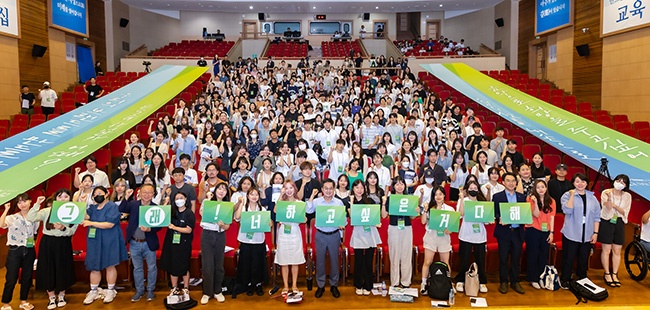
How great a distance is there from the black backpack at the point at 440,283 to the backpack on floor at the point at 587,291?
1.46 m

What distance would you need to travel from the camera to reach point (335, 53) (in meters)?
23.1

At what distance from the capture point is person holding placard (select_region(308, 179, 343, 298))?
5.26 meters

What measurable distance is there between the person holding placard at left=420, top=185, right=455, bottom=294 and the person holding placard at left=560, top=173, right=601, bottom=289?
1454 millimetres

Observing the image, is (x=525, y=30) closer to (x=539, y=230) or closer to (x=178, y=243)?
(x=539, y=230)

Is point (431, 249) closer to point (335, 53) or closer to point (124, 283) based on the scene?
point (124, 283)

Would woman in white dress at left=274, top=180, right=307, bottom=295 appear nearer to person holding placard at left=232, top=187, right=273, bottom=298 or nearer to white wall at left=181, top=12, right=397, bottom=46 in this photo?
person holding placard at left=232, top=187, right=273, bottom=298

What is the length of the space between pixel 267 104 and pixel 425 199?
20.1ft

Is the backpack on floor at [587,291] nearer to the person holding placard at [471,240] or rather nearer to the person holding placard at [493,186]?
the person holding placard at [471,240]

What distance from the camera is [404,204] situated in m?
5.12

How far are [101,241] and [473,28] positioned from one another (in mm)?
23357

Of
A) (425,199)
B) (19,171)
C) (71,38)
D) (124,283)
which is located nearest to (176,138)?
(19,171)

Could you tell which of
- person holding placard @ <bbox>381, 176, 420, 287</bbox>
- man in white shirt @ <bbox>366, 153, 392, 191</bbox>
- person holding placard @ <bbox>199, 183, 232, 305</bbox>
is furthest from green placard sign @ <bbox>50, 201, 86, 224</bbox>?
man in white shirt @ <bbox>366, 153, 392, 191</bbox>

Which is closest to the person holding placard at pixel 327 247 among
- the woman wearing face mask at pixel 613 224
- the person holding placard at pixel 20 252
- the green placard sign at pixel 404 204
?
the green placard sign at pixel 404 204

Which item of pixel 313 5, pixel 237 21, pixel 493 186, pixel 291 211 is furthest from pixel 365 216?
pixel 237 21
